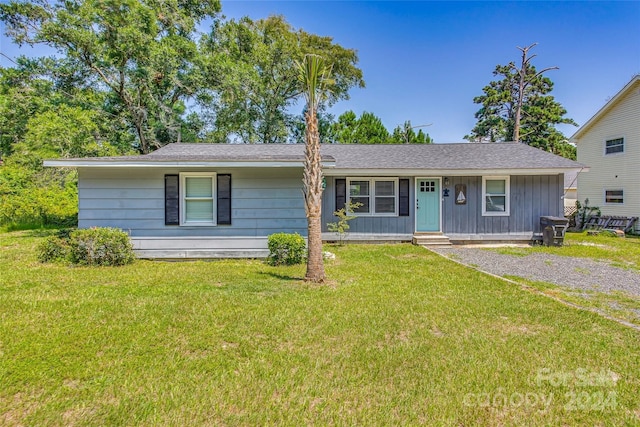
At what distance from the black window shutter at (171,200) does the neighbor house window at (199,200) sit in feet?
→ 0.56

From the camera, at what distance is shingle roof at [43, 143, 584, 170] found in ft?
37.0

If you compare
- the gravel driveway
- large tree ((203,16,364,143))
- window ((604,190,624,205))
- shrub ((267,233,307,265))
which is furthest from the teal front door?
large tree ((203,16,364,143))

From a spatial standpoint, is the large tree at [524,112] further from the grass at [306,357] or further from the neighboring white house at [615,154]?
the grass at [306,357]

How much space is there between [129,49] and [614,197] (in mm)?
24823

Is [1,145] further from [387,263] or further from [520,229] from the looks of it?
[520,229]

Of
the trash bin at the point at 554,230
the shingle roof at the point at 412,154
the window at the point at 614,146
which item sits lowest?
the trash bin at the point at 554,230

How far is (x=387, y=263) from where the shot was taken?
7.99 m

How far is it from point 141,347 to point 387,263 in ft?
19.0

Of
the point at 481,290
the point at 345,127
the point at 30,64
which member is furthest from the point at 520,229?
the point at 30,64

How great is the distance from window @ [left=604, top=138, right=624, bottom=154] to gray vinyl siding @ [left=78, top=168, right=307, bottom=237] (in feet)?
54.7

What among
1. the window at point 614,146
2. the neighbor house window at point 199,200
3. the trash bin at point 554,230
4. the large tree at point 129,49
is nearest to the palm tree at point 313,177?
the neighbor house window at point 199,200

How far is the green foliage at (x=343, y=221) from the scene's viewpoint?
10734mm

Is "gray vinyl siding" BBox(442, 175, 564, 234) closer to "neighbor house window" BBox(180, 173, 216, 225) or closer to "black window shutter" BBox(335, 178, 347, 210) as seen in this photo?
"black window shutter" BBox(335, 178, 347, 210)

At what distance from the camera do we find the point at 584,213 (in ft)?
53.6
